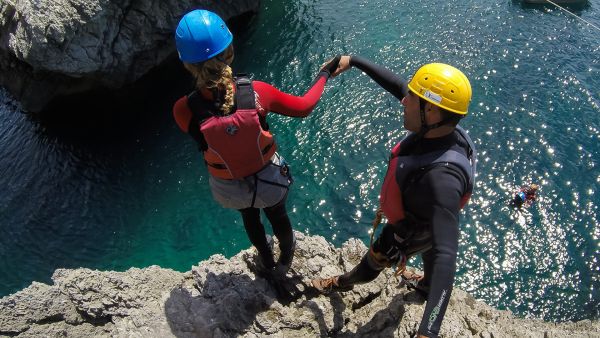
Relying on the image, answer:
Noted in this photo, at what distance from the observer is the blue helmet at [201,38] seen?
395cm

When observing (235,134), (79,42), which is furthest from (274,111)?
(79,42)

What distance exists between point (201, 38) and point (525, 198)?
8.88 metres

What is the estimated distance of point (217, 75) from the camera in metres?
4.07

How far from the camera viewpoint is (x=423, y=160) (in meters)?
3.76

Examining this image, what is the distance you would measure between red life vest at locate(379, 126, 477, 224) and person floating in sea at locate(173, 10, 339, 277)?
3.93 feet

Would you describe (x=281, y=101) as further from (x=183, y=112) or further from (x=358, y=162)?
(x=358, y=162)

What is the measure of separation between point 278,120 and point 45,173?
7115mm

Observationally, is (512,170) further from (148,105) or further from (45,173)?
(45,173)

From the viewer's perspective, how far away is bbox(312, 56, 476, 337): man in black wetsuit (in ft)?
11.1

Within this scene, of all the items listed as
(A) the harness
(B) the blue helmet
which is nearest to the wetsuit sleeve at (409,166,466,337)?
(A) the harness

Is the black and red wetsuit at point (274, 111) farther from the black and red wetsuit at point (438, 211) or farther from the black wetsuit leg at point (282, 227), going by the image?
the black and red wetsuit at point (438, 211)

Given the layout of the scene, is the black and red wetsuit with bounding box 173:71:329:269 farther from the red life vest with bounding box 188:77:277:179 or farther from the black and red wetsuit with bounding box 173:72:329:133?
the red life vest with bounding box 188:77:277:179

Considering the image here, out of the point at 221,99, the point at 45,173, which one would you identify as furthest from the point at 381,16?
the point at 221,99

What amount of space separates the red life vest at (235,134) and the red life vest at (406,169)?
1.40 meters
